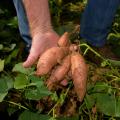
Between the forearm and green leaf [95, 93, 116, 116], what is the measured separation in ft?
1.06

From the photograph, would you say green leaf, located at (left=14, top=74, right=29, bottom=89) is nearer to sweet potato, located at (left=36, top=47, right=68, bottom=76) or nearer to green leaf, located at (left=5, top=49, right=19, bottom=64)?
sweet potato, located at (left=36, top=47, right=68, bottom=76)

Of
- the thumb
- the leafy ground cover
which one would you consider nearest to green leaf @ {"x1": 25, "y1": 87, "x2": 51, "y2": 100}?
the leafy ground cover

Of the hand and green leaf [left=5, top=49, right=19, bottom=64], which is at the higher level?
the hand

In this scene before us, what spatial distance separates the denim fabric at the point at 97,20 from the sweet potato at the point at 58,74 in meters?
0.56

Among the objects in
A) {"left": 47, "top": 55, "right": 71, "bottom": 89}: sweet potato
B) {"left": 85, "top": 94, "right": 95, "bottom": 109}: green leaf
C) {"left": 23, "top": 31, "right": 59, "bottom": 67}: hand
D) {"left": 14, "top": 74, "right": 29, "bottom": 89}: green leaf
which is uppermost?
{"left": 23, "top": 31, "right": 59, "bottom": 67}: hand

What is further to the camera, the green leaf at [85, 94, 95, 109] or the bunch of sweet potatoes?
the green leaf at [85, 94, 95, 109]

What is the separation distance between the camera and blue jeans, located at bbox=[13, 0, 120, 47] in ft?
5.72

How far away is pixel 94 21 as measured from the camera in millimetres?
1851

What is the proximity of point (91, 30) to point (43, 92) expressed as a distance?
27.3 inches

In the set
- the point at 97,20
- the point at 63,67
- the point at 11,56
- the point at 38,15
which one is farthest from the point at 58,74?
the point at 97,20

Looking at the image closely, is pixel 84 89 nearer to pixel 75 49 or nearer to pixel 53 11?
pixel 75 49

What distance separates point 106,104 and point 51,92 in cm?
19

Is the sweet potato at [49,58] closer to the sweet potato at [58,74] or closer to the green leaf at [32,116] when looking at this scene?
the sweet potato at [58,74]

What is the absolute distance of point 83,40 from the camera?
1.91 m
